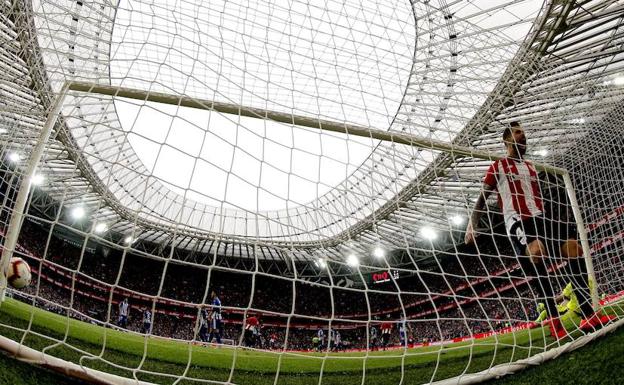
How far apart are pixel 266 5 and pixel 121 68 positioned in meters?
5.10

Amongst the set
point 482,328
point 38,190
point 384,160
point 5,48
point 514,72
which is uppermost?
point 514,72

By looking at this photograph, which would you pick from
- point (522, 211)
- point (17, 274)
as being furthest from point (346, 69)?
point (17, 274)

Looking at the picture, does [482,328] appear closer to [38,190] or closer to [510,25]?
[510,25]

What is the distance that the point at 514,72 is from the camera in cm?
892

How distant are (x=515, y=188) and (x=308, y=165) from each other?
9954 millimetres

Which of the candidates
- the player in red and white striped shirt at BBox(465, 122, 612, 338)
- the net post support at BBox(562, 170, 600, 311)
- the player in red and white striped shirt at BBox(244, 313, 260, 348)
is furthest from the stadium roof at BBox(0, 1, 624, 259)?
the player in red and white striped shirt at BBox(465, 122, 612, 338)

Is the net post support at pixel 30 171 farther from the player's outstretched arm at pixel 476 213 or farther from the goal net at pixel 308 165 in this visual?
the player's outstretched arm at pixel 476 213

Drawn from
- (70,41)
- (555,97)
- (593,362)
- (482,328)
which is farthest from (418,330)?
(593,362)

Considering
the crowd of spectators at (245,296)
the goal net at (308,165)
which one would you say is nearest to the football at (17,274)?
the goal net at (308,165)

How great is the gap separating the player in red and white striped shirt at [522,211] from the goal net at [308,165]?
0.02 metres

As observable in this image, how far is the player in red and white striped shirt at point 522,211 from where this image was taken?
9.90 feet

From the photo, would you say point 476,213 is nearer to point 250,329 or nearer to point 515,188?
point 515,188

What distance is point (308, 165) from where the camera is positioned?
13.0 meters

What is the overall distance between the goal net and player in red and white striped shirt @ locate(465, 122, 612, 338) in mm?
17
